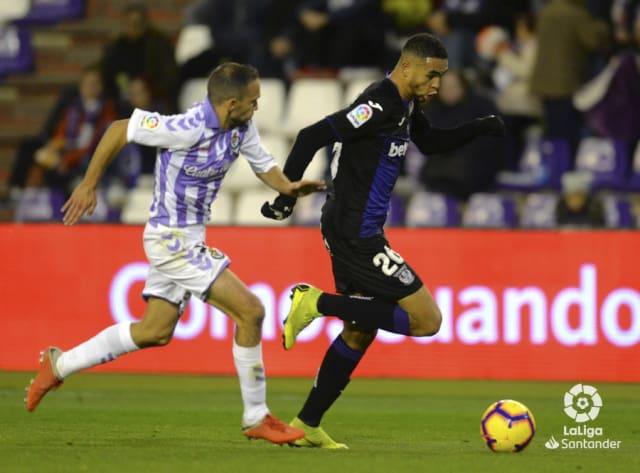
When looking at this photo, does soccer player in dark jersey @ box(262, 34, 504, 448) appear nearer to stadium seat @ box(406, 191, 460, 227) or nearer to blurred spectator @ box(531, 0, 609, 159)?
stadium seat @ box(406, 191, 460, 227)

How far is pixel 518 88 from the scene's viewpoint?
1630cm

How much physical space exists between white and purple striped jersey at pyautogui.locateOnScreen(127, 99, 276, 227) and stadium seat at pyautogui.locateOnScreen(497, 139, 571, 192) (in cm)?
737

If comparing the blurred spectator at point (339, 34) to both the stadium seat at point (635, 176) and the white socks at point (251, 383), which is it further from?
the white socks at point (251, 383)

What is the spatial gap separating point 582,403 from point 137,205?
650cm

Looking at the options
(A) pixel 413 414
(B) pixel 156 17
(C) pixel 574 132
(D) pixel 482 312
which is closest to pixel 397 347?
(D) pixel 482 312

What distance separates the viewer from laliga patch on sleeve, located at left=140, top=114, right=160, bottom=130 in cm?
836

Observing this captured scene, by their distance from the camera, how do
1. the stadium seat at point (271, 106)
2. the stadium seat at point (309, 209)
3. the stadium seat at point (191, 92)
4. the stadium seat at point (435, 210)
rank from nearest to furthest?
1. the stadium seat at point (435, 210)
2. the stadium seat at point (309, 209)
3. the stadium seat at point (271, 106)
4. the stadium seat at point (191, 92)

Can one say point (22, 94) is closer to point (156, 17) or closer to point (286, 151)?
point (156, 17)

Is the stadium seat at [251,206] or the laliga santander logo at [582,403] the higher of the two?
the stadium seat at [251,206]

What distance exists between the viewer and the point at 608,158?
51.0ft

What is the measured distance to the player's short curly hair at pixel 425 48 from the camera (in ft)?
28.1

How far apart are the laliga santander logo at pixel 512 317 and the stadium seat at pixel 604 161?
7.32 feet

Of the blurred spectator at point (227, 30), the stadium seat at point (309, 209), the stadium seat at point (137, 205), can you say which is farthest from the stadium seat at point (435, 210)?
the blurred spectator at point (227, 30)

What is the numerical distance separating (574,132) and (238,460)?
29.4 feet
